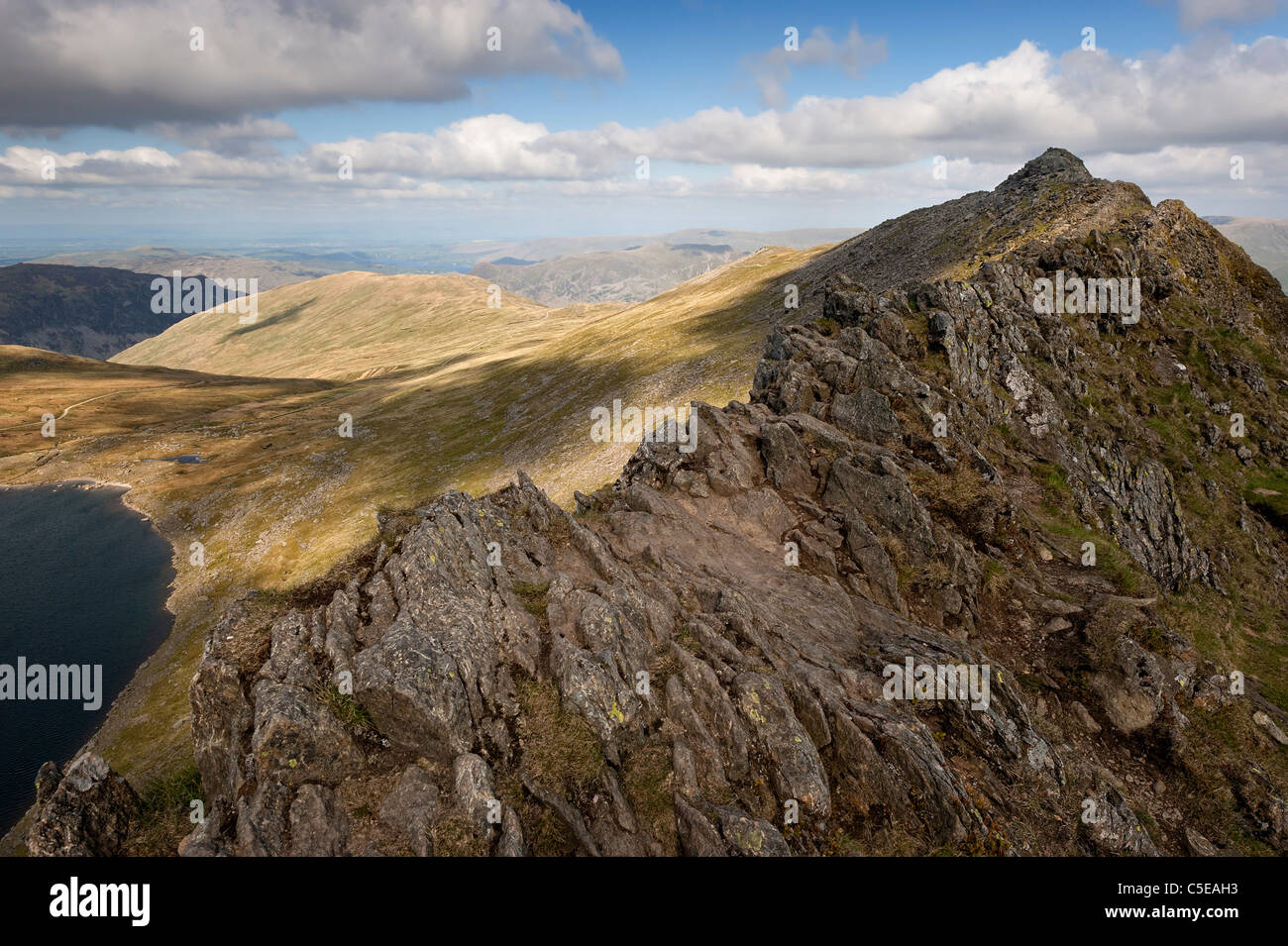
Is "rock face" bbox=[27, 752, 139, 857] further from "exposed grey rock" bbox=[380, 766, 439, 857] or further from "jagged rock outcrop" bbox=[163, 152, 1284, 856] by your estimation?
"exposed grey rock" bbox=[380, 766, 439, 857]

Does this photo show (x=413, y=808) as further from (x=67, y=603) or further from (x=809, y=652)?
(x=67, y=603)

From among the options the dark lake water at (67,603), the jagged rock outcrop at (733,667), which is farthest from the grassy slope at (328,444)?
the jagged rock outcrop at (733,667)

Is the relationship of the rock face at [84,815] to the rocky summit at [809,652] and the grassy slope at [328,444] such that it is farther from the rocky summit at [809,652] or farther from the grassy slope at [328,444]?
the grassy slope at [328,444]

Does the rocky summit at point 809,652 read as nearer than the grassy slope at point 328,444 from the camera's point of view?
Yes

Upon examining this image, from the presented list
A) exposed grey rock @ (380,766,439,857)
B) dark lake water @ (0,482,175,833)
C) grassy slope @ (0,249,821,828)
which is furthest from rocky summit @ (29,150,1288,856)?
dark lake water @ (0,482,175,833)
